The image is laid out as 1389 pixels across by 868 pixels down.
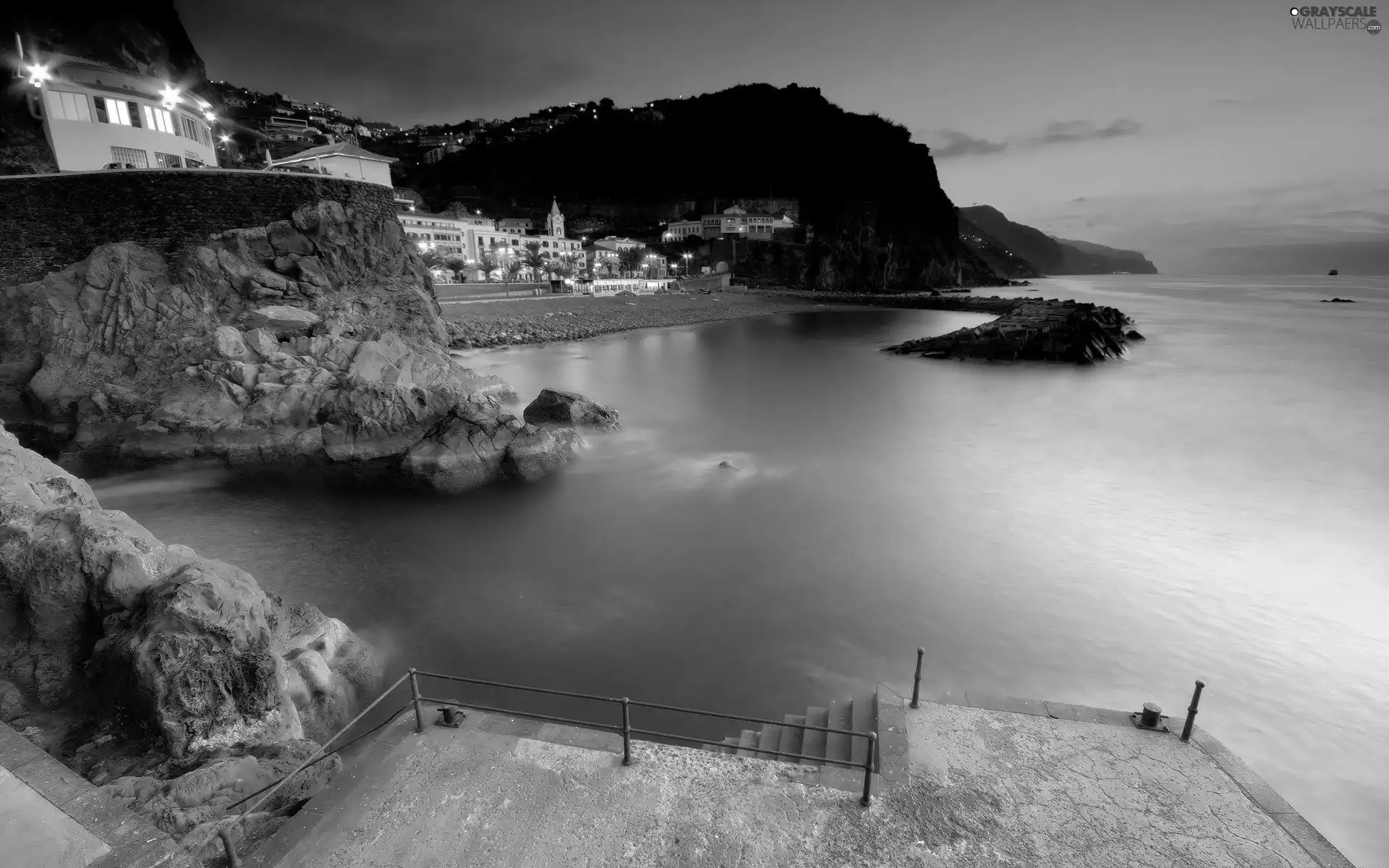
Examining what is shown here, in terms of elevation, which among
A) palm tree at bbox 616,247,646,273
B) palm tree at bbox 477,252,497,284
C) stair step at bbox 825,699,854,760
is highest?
palm tree at bbox 616,247,646,273

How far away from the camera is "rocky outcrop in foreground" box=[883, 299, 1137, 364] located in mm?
37500

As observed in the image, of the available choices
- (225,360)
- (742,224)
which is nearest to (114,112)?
(225,360)

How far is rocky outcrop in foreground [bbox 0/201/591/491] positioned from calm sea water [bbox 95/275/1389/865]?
2127 millimetres

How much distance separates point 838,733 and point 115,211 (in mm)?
28799

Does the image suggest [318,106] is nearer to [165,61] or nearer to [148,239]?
[165,61]

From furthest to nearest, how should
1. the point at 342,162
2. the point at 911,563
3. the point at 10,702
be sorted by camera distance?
the point at 342,162 < the point at 911,563 < the point at 10,702

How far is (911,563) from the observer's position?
41.2ft

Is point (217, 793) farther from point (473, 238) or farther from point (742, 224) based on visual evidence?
point (742, 224)

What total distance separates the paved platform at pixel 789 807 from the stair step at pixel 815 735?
3.09ft

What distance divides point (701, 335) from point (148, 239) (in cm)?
3751

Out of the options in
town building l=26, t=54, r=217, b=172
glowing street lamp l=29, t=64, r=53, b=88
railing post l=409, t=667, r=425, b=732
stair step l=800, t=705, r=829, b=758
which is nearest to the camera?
railing post l=409, t=667, r=425, b=732

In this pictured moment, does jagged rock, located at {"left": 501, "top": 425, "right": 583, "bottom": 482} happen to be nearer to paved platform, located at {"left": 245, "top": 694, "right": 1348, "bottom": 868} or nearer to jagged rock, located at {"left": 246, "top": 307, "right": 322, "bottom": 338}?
jagged rock, located at {"left": 246, "top": 307, "right": 322, "bottom": 338}

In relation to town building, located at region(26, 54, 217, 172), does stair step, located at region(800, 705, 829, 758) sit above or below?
below

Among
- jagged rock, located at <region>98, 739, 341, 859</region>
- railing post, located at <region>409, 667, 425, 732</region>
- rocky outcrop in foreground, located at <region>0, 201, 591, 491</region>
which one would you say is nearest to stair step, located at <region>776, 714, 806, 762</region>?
railing post, located at <region>409, 667, 425, 732</region>
